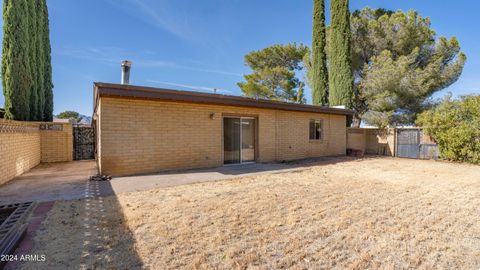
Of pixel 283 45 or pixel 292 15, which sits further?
pixel 283 45

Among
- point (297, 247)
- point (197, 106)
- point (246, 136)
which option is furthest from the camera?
point (246, 136)

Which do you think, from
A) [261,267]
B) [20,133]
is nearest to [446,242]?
[261,267]

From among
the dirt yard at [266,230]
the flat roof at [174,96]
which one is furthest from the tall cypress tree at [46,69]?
the dirt yard at [266,230]

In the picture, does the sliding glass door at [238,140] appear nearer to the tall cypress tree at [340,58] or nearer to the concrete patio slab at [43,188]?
the concrete patio slab at [43,188]

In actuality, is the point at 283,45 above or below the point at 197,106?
above

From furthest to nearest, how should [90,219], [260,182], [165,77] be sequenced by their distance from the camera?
1. [165,77]
2. [260,182]
3. [90,219]

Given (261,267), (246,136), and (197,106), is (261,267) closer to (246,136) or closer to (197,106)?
(197,106)

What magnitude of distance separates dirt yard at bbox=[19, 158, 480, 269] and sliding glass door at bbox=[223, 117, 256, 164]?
12.9 feet

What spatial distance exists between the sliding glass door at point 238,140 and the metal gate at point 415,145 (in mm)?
9580

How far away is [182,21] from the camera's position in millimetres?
14898

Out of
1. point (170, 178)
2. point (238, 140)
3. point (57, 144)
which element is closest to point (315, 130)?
point (238, 140)

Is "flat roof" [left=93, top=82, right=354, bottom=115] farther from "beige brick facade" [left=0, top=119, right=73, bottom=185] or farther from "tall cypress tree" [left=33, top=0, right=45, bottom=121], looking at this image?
"tall cypress tree" [left=33, top=0, right=45, bottom=121]

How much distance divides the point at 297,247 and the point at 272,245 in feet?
1.02

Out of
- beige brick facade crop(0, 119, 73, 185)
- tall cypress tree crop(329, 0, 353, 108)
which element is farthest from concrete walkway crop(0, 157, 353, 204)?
tall cypress tree crop(329, 0, 353, 108)
